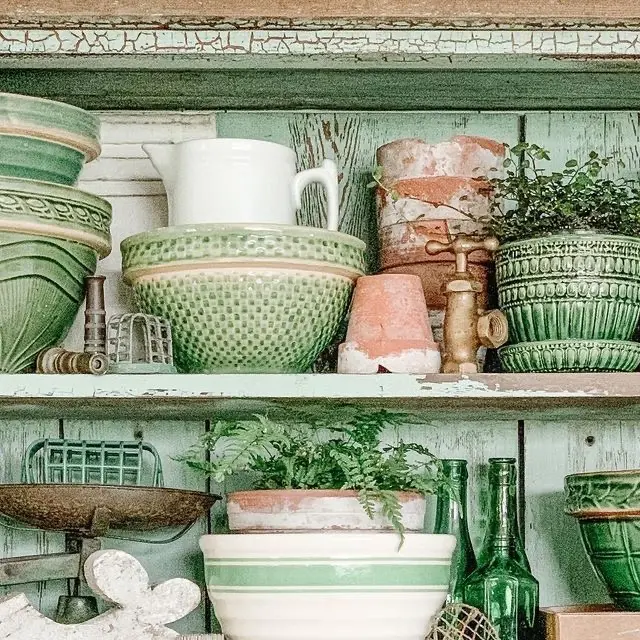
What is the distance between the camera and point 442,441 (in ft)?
4.27

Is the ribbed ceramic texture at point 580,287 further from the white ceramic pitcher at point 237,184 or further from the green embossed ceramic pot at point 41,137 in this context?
the green embossed ceramic pot at point 41,137

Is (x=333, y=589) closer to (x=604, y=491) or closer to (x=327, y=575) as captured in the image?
(x=327, y=575)

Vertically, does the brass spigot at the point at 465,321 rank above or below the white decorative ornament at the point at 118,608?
above

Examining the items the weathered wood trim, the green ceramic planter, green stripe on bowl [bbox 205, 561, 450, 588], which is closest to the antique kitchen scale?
green stripe on bowl [bbox 205, 561, 450, 588]

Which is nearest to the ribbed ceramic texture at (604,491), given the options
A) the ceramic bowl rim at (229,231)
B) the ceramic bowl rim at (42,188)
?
the ceramic bowl rim at (229,231)

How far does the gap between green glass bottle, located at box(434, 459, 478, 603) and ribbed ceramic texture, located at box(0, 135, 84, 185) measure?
49cm

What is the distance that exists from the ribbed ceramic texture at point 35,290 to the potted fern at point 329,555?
0.20 meters

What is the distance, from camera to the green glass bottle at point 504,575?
118 cm

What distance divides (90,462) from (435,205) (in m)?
0.45

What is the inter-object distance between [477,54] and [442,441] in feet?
1.41

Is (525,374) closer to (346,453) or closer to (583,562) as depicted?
(346,453)

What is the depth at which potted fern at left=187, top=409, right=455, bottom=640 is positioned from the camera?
1.03 m

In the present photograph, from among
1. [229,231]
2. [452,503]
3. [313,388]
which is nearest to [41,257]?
[229,231]

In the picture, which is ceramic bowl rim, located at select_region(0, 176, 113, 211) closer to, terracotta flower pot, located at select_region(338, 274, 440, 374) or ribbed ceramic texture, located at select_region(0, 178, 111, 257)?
ribbed ceramic texture, located at select_region(0, 178, 111, 257)
